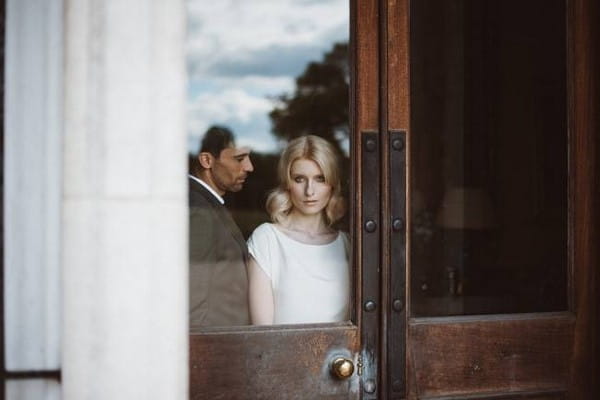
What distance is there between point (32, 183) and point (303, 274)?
2.88 feet

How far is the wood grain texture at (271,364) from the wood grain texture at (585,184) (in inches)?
29.2

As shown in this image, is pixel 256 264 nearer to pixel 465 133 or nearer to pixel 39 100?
pixel 39 100

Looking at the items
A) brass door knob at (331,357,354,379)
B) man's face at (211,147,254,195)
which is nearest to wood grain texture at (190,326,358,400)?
brass door knob at (331,357,354,379)

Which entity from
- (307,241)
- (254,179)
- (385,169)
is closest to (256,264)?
(307,241)

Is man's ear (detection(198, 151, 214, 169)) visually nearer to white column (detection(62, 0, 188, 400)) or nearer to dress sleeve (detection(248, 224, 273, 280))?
dress sleeve (detection(248, 224, 273, 280))

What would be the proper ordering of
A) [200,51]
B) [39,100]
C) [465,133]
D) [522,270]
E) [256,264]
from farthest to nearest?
[200,51] → [465,133] → [522,270] → [256,264] → [39,100]

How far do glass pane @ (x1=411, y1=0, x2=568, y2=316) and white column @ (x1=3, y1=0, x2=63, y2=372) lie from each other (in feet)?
3.49

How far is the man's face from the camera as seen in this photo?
229 cm

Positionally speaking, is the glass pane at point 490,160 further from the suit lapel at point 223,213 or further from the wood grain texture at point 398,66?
the suit lapel at point 223,213

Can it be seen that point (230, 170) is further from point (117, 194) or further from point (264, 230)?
point (117, 194)

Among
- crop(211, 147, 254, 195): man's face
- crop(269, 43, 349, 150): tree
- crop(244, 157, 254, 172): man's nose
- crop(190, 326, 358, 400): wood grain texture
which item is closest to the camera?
crop(190, 326, 358, 400): wood grain texture

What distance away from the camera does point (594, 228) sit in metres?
2.20

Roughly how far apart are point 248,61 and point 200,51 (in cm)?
49

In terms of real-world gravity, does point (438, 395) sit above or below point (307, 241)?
below
